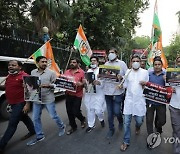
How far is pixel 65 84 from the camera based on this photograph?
445cm

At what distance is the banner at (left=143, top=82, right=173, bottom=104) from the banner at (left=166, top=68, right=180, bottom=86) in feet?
0.34

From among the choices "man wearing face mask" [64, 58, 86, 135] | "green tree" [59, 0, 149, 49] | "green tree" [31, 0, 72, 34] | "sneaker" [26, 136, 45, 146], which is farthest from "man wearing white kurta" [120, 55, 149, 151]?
"green tree" [59, 0, 149, 49]

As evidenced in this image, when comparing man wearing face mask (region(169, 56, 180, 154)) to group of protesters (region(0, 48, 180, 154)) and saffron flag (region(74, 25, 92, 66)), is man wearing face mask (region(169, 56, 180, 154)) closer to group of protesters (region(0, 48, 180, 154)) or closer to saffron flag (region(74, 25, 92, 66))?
group of protesters (region(0, 48, 180, 154))

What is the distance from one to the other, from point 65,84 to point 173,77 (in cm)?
193

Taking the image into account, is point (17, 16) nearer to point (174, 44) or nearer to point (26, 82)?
point (26, 82)

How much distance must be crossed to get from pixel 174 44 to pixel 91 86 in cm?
4101

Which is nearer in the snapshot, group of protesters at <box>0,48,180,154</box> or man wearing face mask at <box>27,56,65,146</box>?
group of protesters at <box>0,48,180,154</box>

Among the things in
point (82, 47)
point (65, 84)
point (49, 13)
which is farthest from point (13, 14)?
point (65, 84)

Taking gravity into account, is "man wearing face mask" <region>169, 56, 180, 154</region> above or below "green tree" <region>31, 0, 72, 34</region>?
below

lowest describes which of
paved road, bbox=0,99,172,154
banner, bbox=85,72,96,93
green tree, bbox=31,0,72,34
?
paved road, bbox=0,99,172,154

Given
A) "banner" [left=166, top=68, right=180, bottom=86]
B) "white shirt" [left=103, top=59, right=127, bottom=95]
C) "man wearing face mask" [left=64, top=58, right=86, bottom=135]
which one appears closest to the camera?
"banner" [left=166, top=68, right=180, bottom=86]

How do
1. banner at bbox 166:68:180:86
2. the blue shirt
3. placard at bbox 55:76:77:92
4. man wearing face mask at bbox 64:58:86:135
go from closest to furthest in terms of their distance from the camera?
banner at bbox 166:68:180:86, the blue shirt, placard at bbox 55:76:77:92, man wearing face mask at bbox 64:58:86:135

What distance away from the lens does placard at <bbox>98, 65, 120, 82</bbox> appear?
4306 millimetres

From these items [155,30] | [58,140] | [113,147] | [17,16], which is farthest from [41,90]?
[17,16]
